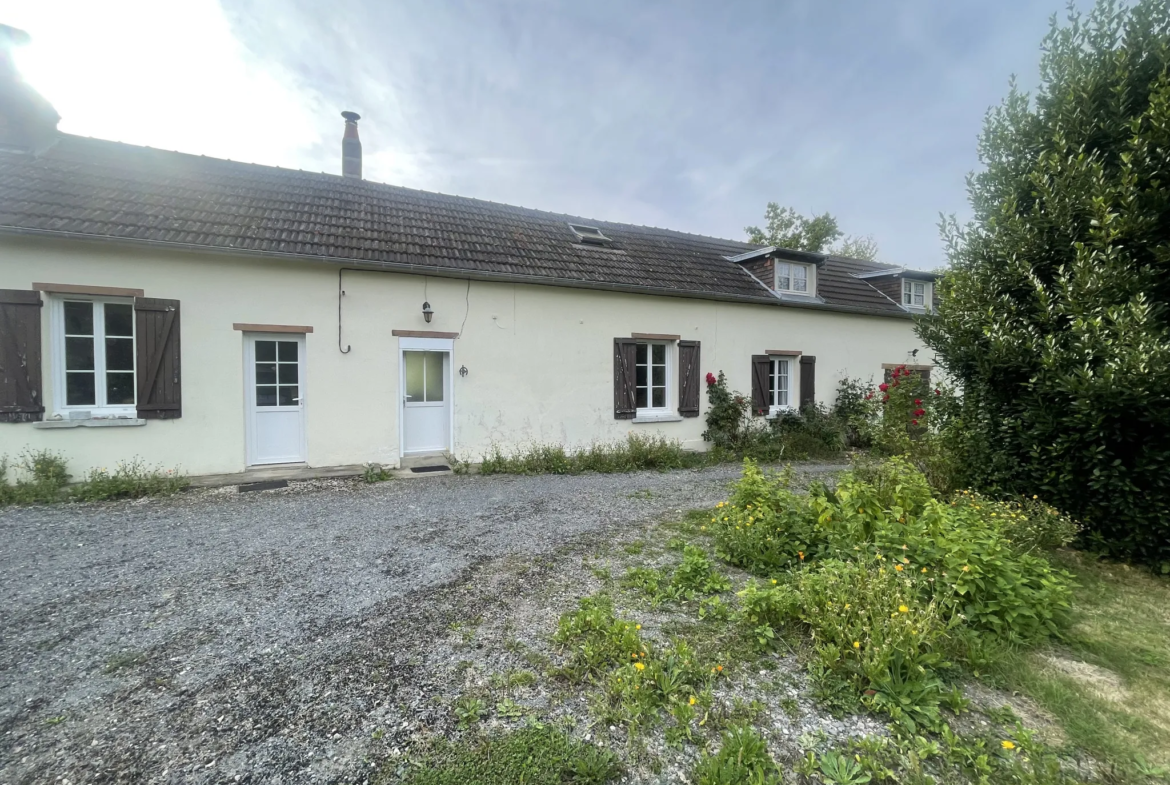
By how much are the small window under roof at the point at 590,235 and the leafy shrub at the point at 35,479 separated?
29.2 feet

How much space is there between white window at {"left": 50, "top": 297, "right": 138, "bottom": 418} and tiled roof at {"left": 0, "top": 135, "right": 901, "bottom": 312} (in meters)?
0.98

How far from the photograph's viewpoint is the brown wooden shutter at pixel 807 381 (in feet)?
35.2

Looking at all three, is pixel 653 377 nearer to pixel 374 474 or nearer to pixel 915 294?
pixel 374 474

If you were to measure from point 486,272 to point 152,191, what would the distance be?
16.5ft

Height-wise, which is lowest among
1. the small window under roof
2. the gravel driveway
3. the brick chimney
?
the gravel driveway

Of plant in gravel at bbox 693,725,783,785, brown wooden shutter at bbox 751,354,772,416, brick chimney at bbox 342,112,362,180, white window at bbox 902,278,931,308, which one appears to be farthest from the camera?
white window at bbox 902,278,931,308

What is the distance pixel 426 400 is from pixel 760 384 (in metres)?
6.87

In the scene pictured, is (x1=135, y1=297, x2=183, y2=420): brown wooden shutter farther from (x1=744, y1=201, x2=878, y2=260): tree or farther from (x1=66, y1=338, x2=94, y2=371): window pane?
(x1=744, y1=201, x2=878, y2=260): tree

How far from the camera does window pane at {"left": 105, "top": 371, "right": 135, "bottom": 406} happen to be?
20.7 feet

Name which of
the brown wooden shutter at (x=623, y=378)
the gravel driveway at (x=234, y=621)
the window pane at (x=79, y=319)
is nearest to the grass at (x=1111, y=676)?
the gravel driveway at (x=234, y=621)

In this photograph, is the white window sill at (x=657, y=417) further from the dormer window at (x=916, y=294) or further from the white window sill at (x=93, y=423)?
the dormer window at (x=916, y=294)

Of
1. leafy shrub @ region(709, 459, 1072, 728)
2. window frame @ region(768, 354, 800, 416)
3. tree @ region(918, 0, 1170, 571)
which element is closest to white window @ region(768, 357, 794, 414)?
window frame @ region(768, 354, 800, 416)

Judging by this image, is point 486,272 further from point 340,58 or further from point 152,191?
point 152,191

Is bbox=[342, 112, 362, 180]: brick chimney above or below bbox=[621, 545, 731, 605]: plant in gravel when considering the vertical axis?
above
